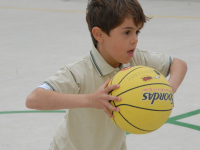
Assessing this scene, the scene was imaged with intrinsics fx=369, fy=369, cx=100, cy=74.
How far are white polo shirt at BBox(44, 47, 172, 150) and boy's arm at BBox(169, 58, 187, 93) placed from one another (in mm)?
47

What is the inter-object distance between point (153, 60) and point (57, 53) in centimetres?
358

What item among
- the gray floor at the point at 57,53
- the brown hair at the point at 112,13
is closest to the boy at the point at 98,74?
the brown hair at the point at 112,13

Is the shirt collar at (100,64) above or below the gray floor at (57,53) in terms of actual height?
above

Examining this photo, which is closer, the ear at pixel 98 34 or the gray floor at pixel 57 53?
the ear at pixel 98 34

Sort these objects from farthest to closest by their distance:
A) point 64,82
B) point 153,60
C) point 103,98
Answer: point 153,60 → point 64,82 → point 103,98

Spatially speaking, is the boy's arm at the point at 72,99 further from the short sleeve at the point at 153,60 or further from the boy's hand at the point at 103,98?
the short sleeve at the point at 153,60

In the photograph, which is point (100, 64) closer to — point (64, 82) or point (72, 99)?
point (64, 82)

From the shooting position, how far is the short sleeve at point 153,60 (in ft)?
6.70

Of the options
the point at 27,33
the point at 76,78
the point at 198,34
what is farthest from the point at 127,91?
the point at 27,33

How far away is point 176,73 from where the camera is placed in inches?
77.8

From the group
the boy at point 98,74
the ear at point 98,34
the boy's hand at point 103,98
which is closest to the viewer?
the boy's hand at point 103,98

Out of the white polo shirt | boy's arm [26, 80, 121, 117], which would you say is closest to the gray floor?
the white polo shirt

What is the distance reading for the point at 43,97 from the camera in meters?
1.60

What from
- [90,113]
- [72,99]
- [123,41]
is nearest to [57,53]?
[90,113]
